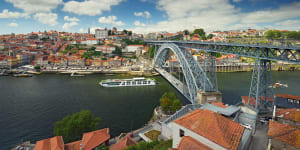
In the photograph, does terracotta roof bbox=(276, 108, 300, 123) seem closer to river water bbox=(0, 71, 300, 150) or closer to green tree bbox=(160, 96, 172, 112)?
green tree bbox=(160, 96, 172, 112)

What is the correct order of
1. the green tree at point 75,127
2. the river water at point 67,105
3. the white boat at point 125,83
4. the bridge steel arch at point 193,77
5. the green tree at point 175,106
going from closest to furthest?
the green tree at point 75,127, the river water at point 67,105, the green tree at point 175,106, the bridge steel arch at point 193,77, the white boat at point 125,83

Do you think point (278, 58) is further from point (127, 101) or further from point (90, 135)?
point (127, 101)

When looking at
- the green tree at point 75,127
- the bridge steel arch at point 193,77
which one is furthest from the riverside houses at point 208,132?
the bridge steel arch at point 193,77

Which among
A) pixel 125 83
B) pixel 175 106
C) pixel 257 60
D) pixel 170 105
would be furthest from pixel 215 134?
pixel 125 83

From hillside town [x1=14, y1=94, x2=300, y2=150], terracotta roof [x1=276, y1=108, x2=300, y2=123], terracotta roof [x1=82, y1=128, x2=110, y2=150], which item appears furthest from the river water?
terracotta roof [x1=276, y1=108, x2=300, y2=123]

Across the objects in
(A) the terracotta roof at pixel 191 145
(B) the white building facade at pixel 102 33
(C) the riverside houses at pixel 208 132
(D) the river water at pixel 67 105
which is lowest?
(D) the river water at pixel 67 105

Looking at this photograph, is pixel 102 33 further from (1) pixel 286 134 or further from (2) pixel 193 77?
(1) pixel 286 134

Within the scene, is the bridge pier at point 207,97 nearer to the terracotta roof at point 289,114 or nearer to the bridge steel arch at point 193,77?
the bridge steel arch at point 193,77
